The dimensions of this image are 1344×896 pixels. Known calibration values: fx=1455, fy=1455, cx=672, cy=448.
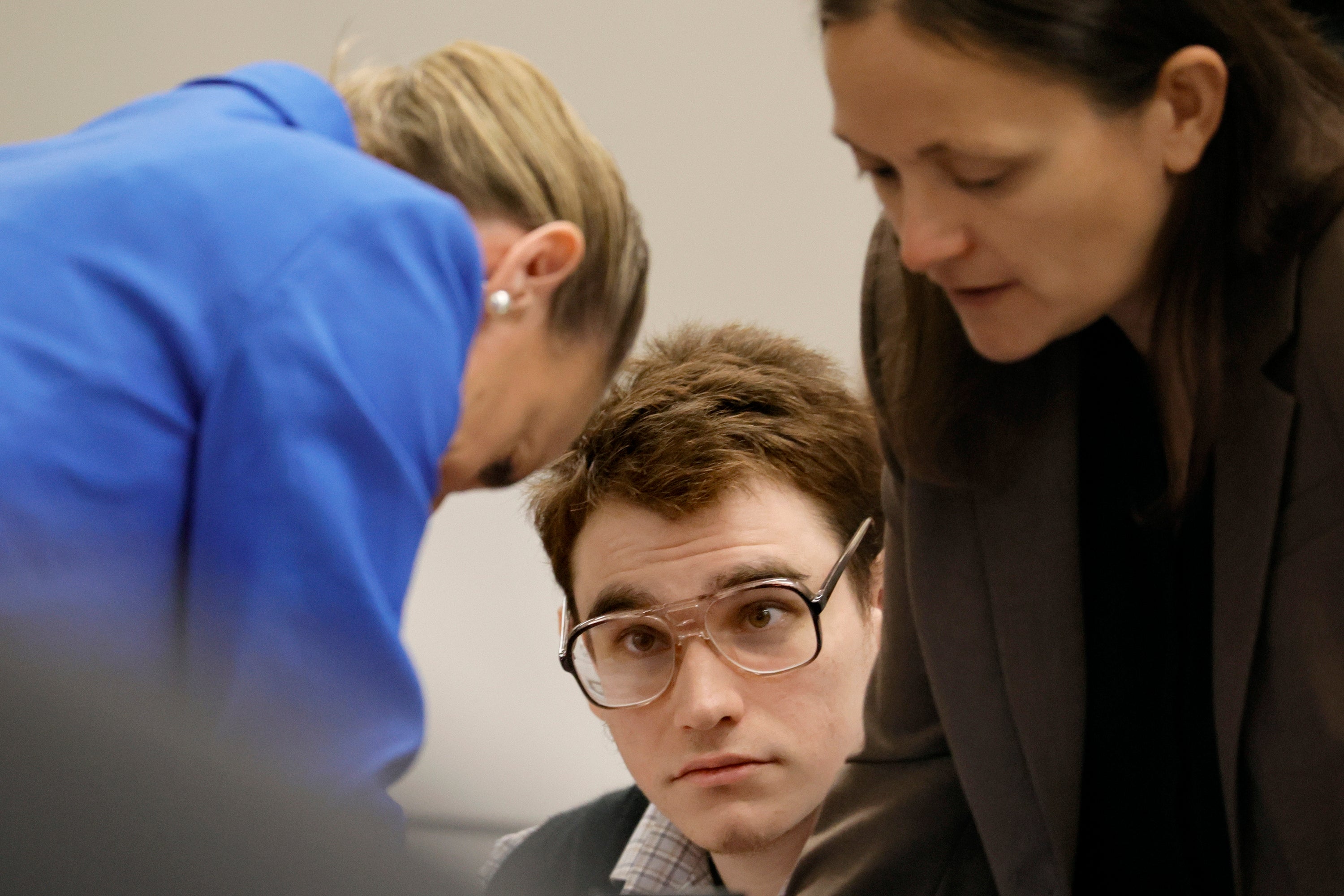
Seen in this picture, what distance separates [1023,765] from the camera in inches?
42.8

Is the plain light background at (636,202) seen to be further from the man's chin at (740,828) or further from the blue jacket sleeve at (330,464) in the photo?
the blue jacket sleeve at (330,464)

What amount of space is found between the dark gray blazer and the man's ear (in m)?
0.28

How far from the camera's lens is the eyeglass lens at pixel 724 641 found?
1.49m

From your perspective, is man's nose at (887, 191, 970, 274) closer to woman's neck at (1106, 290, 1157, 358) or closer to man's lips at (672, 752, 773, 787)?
woman's neck at (1106, 290, 1157, 358)

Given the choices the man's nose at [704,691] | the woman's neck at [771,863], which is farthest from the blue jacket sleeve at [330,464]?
the woman's neck at [771,863]

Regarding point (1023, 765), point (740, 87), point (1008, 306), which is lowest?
point (1023, 765)

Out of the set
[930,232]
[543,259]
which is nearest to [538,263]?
[543,259]

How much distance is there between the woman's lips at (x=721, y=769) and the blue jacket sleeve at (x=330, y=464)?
1.71 ft

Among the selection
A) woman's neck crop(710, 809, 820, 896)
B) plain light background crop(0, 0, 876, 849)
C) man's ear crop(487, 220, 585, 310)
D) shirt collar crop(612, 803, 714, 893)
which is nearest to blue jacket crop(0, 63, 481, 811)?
man's ear crop(487, 220, 585, 310)

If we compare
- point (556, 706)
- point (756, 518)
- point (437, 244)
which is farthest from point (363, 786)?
point (556, 706)

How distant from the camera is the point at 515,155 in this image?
129 centimetres

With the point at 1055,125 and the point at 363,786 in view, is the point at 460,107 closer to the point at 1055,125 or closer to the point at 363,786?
the point at 1055,125

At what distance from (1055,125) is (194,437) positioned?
593 millimetres

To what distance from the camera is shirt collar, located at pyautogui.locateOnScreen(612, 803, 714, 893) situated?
1665mm
